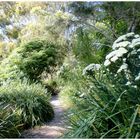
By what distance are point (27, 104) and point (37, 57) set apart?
4707 millimetres

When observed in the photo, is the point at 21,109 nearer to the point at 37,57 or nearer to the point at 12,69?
the point at 12,69

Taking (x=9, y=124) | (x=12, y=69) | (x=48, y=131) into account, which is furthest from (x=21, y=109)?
(x=12, y=69)

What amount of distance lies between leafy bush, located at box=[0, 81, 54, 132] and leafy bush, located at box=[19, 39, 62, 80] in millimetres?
3707

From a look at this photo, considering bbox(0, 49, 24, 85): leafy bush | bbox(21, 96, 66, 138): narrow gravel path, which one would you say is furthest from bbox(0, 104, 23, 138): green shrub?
bbox(0, 49, 24, 85): leafy bush

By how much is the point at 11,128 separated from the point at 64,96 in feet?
10.4

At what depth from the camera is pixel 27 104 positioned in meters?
5.13

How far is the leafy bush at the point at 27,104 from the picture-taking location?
499 centimetres

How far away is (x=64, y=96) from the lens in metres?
7.29

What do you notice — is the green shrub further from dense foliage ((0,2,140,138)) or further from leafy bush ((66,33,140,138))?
leafy bush ((66,33,140,138))

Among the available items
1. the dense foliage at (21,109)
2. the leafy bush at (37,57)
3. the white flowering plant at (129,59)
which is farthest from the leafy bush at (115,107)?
the leafy bush at (37,57)

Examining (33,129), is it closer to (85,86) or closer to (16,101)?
(16,101)

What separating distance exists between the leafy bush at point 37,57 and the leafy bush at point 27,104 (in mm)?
3707

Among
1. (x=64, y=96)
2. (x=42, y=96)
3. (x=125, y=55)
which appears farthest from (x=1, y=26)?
(x=125, y=55)

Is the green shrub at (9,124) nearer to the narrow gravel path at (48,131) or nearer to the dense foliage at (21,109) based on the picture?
the dense foliage at (21,109)
